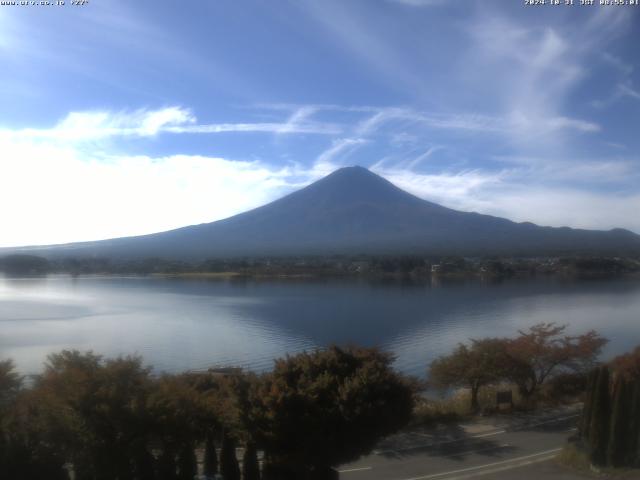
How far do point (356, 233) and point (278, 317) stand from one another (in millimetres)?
55608

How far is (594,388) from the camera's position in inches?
271

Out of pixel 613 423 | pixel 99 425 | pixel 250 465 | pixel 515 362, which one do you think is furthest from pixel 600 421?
pixel 515 362

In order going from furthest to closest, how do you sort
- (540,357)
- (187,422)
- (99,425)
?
(540,357), (187,422), (99,425)

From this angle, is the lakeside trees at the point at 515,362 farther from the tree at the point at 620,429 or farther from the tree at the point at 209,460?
the tree at the point at 209,460

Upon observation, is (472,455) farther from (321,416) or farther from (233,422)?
(233,422)

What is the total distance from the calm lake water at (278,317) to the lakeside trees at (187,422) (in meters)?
9.72

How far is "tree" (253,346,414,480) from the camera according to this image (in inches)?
238

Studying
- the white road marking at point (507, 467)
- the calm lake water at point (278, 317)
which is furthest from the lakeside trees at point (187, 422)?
the calm lake water at point (278, 317)

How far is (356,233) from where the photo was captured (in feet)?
268

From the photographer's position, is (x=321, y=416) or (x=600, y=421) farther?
(x=600, y=421)

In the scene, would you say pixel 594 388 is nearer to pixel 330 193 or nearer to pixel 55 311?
pixel 55 311

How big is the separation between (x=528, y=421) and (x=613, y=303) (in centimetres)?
2447

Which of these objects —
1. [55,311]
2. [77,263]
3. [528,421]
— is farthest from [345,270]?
[528,421]

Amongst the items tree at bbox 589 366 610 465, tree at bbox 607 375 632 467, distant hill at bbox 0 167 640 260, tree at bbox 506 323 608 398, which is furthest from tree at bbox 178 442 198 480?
distant hill at bbox 0 167 640 260
